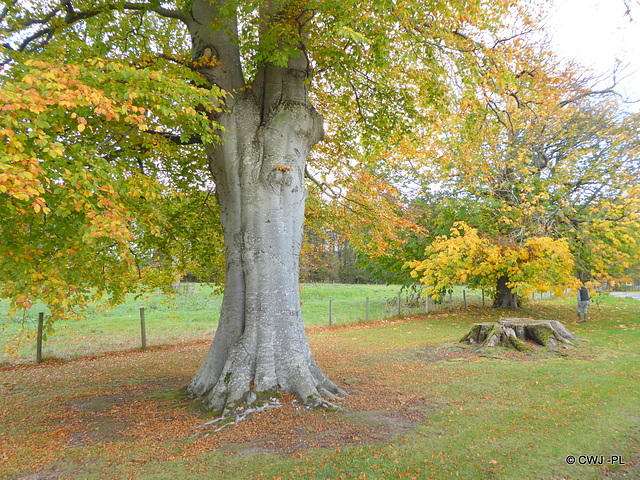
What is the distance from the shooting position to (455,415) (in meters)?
5.02

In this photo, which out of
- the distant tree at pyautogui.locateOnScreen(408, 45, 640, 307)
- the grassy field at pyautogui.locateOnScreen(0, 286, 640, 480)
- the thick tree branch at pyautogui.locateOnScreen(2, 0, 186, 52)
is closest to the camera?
the grassy field at pyautogui.locateOnScreen(0, 286, 640, 480)

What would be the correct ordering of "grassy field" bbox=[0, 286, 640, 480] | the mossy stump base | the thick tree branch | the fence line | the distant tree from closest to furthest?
"grassy field" bbox=[0, 286, 640, 480]
the thick tree branch
the mossy stump base
the distant tree
the fence line

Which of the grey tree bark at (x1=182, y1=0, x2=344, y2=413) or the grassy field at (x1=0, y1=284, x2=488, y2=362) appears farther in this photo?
the grassy field at (x1=0, y1=284, x2=488, y2=362)

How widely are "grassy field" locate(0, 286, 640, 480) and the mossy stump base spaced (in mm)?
561

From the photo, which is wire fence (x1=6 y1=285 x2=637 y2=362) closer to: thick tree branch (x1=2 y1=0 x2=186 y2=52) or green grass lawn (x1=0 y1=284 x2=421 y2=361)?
green grass lawn (x1=0 y1=284 x2=421 y2=361)

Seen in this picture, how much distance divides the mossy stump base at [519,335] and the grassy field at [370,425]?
0.56m

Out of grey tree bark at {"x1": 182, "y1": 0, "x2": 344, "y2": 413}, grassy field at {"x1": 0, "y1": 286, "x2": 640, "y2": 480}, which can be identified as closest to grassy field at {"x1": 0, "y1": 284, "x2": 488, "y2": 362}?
grassy field at {"x1": 0, "y1": 286, "x2": 640, "y2": 480}

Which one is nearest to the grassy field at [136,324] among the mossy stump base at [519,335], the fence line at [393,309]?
the fence line at [393,309]

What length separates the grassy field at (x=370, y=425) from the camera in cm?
372

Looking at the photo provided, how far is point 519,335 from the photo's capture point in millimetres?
9289

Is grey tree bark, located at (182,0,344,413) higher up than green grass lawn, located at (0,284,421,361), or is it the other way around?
grey tree bark, located at (182,0,344,413)

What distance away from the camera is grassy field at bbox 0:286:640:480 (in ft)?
→ 12.2

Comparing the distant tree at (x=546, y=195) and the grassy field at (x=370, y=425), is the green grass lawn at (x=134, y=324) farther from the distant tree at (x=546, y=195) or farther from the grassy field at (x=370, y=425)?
the distant tree at (x=546, y=195)

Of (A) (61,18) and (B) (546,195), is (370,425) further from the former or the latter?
(B) (546,195)
